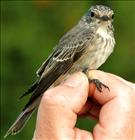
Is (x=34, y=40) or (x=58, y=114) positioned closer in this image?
(x=58, y=114)

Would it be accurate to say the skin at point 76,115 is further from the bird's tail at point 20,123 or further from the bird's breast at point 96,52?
the bird's tail at point 20,123

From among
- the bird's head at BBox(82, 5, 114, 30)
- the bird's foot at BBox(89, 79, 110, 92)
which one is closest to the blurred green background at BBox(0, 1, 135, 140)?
the bird's head at BBox(82, 5, 114, 30)

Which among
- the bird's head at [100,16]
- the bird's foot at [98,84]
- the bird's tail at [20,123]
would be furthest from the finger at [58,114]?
the bird's head at [100,16]

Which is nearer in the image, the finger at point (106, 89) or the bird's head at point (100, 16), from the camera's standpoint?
the finger at point (106, 89)

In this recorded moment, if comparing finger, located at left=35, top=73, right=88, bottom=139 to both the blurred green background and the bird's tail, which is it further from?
the blurred green background

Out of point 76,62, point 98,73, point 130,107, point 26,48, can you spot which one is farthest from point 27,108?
point 26,48

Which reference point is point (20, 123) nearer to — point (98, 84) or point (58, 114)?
point (98, 84)

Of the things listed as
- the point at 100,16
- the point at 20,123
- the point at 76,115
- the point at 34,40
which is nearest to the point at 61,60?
the point at 100,16
